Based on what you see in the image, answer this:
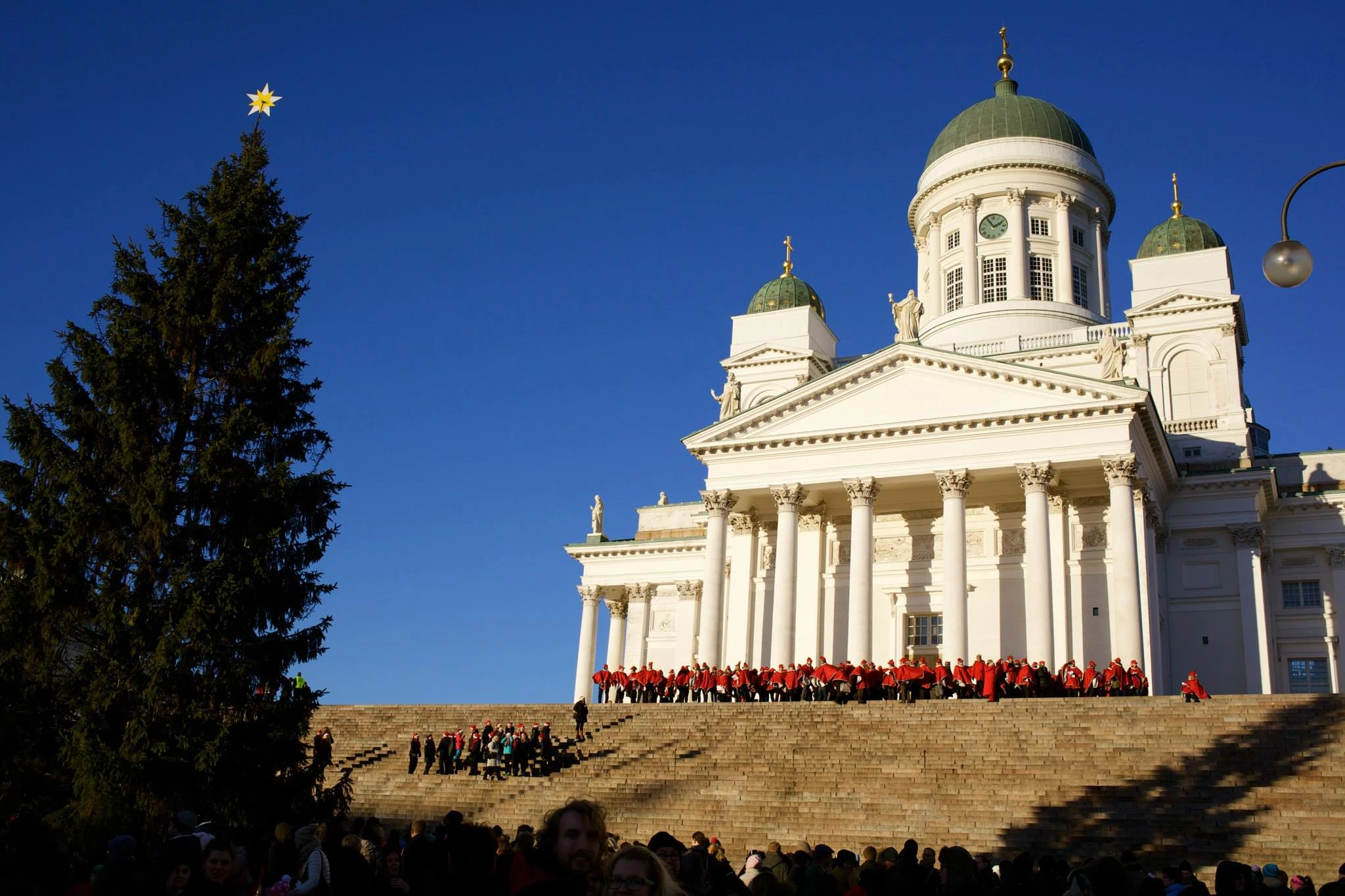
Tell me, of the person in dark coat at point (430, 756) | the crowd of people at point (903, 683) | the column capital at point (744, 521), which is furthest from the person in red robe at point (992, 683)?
the column capital at point (744, 521)

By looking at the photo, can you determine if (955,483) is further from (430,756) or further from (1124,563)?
(430,756)

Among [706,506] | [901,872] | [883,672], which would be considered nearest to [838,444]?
[706,506]

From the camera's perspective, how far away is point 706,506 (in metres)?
38.7

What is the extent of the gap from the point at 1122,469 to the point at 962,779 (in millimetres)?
14220

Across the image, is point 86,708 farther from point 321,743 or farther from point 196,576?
point 321,743

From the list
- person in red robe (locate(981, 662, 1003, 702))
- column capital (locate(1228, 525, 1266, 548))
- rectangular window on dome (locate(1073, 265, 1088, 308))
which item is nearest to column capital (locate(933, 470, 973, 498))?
person in red robe (locate(981, 662, 1003, 702))

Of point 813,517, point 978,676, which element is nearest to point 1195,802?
point 978,676

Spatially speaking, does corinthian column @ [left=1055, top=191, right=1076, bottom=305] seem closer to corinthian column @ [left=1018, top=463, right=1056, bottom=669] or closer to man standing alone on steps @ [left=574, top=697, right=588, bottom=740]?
corinthian column @ [left=1018, top=463, right=1056, bottom=669]

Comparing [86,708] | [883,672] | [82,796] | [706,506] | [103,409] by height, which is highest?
[706,506]

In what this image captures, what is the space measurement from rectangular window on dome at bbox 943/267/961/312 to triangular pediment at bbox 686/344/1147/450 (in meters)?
14.5

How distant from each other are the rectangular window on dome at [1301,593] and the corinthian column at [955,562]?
11189 mm

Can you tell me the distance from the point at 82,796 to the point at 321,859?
381 inches

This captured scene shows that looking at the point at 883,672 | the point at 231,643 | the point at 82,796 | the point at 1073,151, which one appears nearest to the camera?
the point at 82,796

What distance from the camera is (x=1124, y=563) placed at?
32.5 metres
